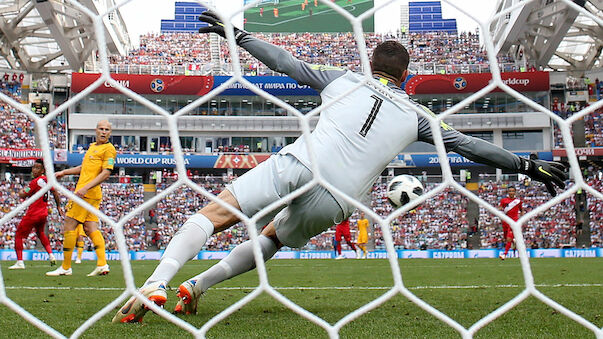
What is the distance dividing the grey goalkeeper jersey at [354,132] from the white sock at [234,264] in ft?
1.81

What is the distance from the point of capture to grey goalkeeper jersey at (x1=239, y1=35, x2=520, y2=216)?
243 cm

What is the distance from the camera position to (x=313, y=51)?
30.2 metres

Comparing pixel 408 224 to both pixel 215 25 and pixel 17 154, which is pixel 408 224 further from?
pixel 215 25

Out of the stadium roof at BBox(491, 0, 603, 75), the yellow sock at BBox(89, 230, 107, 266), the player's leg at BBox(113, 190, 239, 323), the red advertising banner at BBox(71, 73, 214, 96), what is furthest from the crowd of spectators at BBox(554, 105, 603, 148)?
the player's leg at BBox(113, 190, 239, 323)

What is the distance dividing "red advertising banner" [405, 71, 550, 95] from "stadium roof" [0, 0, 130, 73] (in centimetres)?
1329

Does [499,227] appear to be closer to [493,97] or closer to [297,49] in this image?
[493,97]

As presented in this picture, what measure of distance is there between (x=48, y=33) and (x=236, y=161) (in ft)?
29.8

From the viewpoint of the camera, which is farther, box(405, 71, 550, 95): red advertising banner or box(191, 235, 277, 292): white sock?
box(405, 71, 550, 95): red advertising banner

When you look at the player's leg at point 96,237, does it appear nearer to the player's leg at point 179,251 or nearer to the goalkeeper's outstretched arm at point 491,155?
the player's leg at point 179,251

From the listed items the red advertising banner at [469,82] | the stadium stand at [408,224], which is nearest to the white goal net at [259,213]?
the stadium stand at [408,224]

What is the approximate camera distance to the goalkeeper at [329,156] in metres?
2.41

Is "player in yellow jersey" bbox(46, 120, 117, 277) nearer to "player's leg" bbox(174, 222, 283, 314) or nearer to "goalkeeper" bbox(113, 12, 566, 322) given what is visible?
"player's leg" bbox(174, 222, 283, 314)

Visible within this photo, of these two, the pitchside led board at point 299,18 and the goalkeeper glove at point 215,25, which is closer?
the goalkeeper glove at point 215,25

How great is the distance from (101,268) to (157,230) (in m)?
12.3
